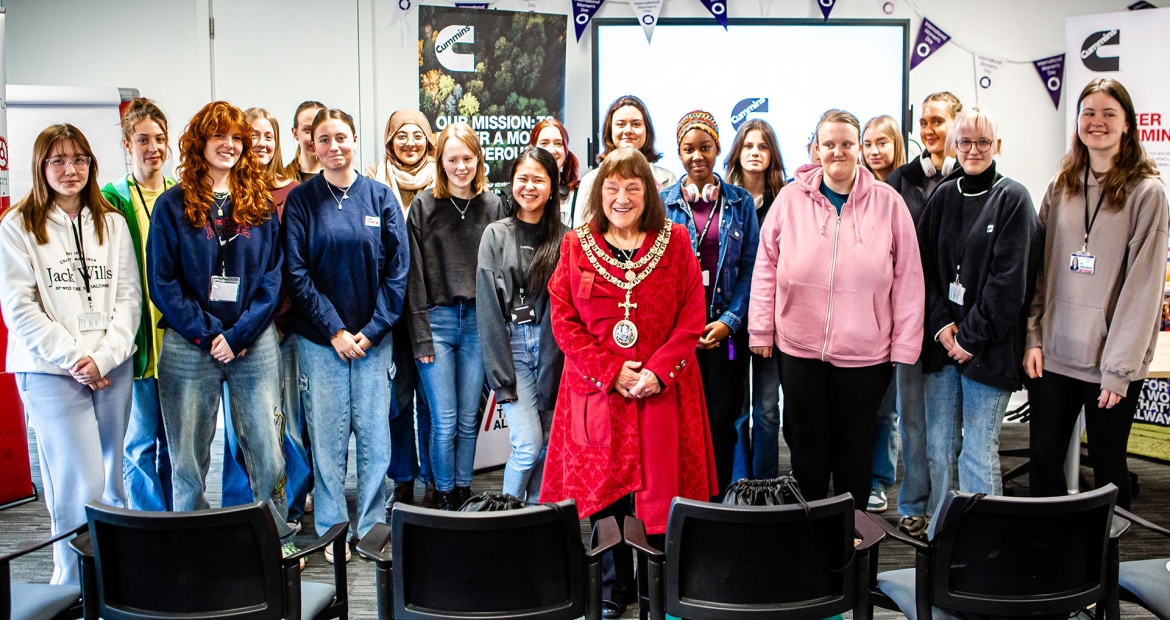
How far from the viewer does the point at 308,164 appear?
3.92 meters

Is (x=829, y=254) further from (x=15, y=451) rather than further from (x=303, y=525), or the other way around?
(x=15, y=451)

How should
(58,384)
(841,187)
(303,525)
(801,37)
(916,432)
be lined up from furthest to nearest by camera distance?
(801,37)
(303,525)
(916,432)
(841,187)
(58,384)

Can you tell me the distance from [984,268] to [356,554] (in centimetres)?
244

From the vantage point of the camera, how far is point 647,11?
5.39 metres

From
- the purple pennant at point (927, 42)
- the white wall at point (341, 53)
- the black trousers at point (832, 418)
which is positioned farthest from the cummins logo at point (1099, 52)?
the black trousers at point (832, 418)

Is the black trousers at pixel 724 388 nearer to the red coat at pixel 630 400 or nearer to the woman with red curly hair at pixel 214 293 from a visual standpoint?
the red coat at pixel 630 400

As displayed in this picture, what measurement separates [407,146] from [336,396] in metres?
1.23

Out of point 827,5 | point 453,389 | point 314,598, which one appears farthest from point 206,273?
point 827,5

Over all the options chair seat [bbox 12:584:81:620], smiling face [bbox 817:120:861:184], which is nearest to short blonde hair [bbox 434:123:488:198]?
smiling face [bbox 817:120:861:184]

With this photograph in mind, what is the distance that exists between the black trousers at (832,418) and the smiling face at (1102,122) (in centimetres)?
94

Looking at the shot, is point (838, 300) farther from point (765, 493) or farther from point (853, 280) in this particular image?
point (765, 493)

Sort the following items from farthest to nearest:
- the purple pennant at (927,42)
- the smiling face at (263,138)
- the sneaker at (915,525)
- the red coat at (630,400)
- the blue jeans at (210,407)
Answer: the purple pennant at (927,42) → the smiling face at (263,138) → the sneaker at (915,525) → the blue jeans at (210,407) → the red coat at (630,400)

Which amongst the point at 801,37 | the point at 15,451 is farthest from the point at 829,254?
the point at 15,451

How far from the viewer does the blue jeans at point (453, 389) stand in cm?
325
